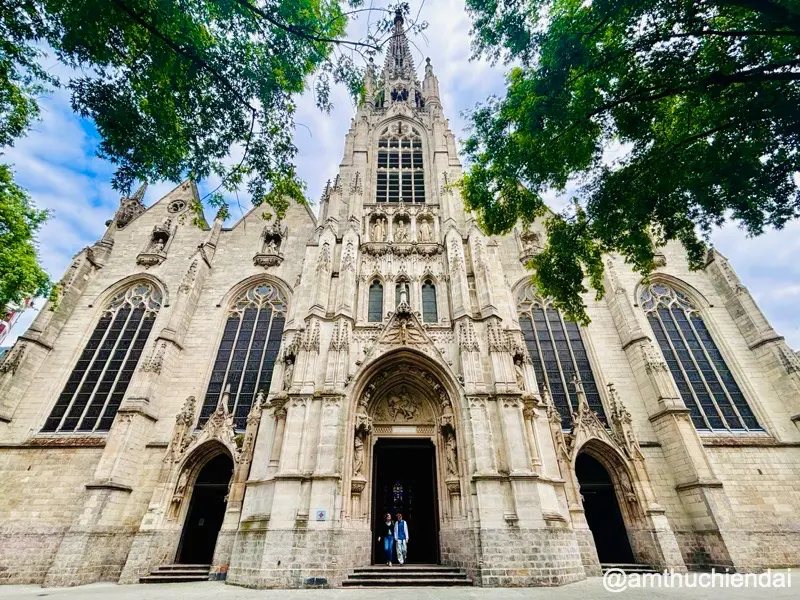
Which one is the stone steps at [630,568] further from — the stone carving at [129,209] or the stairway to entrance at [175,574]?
the stone carving at [129,209]

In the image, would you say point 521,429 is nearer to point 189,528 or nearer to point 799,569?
point 799,569

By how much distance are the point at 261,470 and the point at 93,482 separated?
5729 millimetres

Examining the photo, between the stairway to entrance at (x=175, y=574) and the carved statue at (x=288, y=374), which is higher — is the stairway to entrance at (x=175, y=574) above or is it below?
below

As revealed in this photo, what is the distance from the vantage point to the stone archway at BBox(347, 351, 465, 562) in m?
10.9

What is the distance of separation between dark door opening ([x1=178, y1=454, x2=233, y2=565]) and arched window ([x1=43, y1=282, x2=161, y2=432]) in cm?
472

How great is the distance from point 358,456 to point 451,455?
294cm

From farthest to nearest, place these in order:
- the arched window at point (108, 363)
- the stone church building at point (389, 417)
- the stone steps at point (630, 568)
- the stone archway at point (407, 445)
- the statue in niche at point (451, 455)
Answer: the arched window at point (108, 363) < the statue in niche at point (451, 455) < the stone archway at point (407, 445) < the stone steps at point (630, 568) < the stone church building at point (389, 417)

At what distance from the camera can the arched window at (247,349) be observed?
48.4 feet

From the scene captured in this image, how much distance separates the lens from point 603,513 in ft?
43.4

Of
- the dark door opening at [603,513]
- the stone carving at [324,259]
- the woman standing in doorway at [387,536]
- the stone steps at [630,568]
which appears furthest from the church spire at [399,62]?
the stone steps at [630,568]

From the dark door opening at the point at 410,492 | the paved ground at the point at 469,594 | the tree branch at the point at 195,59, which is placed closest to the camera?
the tree branch at the point at 195,59

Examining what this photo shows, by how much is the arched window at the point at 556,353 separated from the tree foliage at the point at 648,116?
6854 millimetres

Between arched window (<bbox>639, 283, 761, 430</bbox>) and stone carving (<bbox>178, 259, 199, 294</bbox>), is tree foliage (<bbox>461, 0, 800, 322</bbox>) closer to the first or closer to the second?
arched window (<bbox>639, 283, 761, 430</bbox>)

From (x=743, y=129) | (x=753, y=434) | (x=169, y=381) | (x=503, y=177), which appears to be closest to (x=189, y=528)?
(x=169, y=381)
